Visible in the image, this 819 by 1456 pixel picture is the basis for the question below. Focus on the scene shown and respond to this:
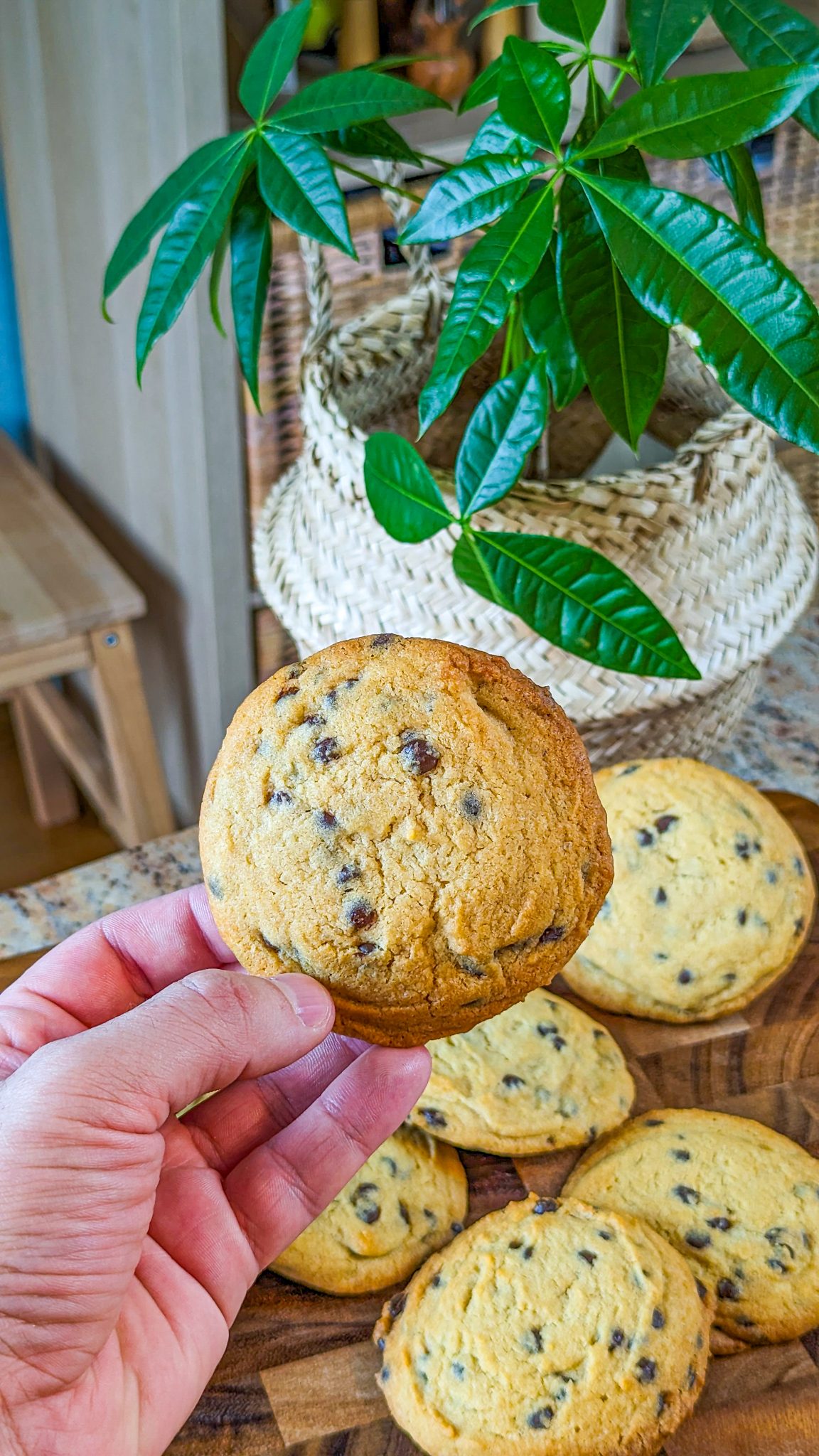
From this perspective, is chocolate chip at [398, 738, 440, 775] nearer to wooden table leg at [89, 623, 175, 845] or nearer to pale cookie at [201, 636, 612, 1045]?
pale cookie at [201, 636, 612, 1045]

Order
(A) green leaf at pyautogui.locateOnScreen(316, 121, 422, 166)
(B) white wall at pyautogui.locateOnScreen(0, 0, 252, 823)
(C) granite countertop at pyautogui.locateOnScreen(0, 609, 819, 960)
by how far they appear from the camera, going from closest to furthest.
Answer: (A) green leaf at pyautogui.locateOnScreen(316, 121, 422, 166), (C) granite countertop at pyautogui.locateOnScreen(0, 609, 819, 960), (B) white wall at pyautogui.locateOnScreen(0, 0, 252, 823)

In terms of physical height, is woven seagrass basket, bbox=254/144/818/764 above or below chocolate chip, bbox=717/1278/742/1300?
above

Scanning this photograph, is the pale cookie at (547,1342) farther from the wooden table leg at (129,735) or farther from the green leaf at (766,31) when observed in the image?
the wooden table leg at (129,735)

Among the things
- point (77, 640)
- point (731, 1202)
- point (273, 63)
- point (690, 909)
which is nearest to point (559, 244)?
point (273, 63)

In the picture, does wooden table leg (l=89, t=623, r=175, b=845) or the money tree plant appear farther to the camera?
wooden table leg (l=89, t=623, r=175, b=845)

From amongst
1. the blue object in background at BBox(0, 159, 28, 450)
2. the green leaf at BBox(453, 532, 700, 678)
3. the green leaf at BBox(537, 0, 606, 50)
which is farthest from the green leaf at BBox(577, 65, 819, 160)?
the blue object in background at BBox(0, 159, 28, 450)

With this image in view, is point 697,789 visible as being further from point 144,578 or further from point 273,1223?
point 144,578

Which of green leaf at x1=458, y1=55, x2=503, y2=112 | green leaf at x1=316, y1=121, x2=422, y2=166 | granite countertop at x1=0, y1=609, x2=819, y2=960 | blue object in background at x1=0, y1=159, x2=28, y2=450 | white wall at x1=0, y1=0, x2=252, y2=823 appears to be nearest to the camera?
green leaf at x1=458, y1=55, x2=503, y2=112
